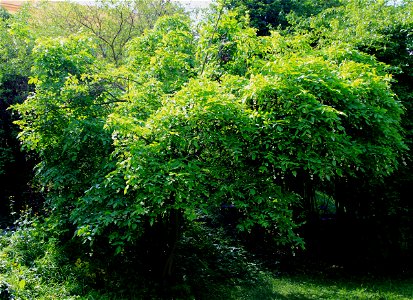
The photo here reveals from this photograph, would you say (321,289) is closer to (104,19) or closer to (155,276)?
(155,276)

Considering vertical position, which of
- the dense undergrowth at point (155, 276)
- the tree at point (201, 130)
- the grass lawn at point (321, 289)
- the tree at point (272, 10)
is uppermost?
the tree at point (272, 10)

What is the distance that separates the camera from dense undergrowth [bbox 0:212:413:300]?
16.5 ft

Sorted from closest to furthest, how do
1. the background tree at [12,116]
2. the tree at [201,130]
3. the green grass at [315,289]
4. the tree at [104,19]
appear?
the tree at [201,130]
the green grass at [315,289]
the background tree at [12,116]
the tree at [104,19]

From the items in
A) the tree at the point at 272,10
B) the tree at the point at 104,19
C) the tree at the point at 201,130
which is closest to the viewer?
the tree at the point at 201,130

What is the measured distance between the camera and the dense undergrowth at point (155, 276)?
198 inches

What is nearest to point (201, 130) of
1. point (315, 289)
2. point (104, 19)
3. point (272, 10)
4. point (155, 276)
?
point (155, 276)

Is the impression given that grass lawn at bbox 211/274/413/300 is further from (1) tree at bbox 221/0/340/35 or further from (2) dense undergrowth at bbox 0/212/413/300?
(1) tree at bbox 221/0/340/35

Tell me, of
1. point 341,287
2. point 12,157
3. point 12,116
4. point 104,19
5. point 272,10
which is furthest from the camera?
point 104,19

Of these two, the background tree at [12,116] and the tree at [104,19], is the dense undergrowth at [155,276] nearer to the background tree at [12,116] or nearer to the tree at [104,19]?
the background tree at [12,116]

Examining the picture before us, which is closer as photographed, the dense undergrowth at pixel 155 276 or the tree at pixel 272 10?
the dense undergrowth at pixel 155 276

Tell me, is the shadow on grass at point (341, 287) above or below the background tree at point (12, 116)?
below

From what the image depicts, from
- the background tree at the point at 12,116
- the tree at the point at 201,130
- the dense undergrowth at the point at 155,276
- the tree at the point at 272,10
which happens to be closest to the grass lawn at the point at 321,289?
the dense undergrowth at the point at 155,276

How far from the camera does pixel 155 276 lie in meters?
6.11

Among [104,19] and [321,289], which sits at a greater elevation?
[104,19]
